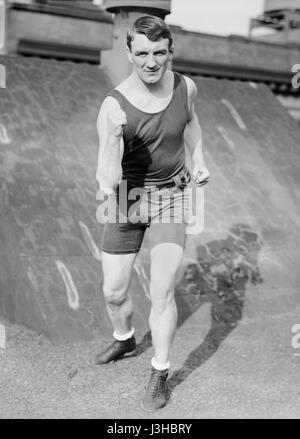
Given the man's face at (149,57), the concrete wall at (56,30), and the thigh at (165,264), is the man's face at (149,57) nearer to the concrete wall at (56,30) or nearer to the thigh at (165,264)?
the thigh at (165,264)

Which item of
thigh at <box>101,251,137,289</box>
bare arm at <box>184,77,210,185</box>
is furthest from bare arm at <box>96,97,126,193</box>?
thigh at <box>101,251,137,289</box>

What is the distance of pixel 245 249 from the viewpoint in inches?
283

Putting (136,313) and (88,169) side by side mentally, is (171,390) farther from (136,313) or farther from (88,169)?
(88,169)

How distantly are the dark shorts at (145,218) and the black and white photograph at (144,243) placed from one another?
1cm

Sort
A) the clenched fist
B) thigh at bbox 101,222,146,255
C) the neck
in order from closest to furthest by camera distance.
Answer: the clenched fist
the neck
thigh at bbox 101,222,146,255

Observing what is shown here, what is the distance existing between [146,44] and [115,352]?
87.5 inches

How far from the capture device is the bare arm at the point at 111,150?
13.8ft

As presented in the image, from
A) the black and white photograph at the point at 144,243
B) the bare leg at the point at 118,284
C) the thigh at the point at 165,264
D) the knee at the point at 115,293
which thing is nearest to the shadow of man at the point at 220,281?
the black and white photograph at the point at 144,243

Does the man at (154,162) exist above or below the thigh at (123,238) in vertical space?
above

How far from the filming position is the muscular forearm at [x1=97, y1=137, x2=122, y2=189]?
166 inches

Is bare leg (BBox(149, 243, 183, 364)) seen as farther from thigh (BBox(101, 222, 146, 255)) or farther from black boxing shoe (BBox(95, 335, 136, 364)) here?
black boxing shoe (BBox(95, 335, 136, 364))

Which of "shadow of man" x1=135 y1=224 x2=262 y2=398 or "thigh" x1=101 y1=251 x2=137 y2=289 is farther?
"shadow of man" x1=135 y1=224 x2=262 y2=398

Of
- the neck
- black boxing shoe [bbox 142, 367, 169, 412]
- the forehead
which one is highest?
the forehead

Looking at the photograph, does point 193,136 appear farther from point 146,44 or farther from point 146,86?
point 146,44
